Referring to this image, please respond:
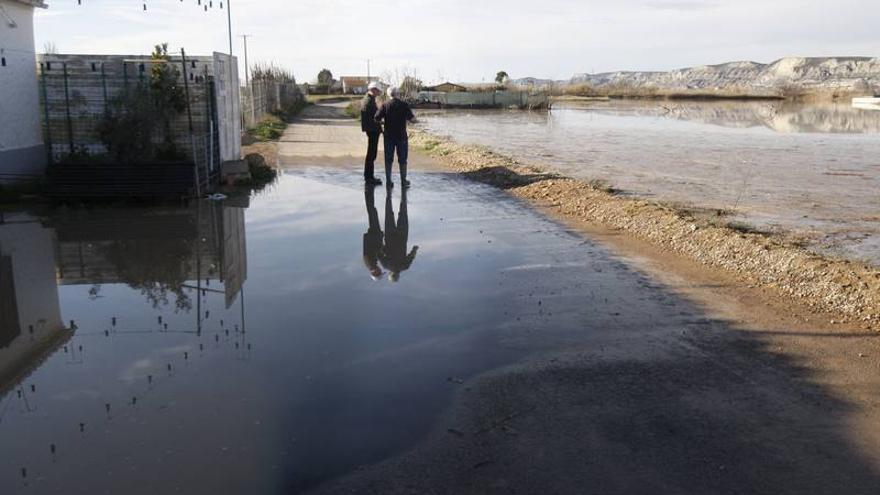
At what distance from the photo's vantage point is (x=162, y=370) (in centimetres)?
546

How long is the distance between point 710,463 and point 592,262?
479 centimetres

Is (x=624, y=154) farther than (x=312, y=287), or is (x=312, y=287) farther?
(x=624, y=154)

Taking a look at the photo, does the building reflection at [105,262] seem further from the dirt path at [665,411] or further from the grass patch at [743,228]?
the grass patch at [743,228]

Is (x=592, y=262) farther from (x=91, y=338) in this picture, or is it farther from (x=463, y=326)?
(x=91, y=338)

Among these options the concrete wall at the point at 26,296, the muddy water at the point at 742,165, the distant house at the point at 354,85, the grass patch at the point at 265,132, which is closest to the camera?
the concrete wall at the point at 26,296

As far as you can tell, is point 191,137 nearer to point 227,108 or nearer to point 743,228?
point 227,108

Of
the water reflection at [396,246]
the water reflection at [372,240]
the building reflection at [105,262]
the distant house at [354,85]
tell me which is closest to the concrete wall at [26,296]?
the building reflection at [105,262]

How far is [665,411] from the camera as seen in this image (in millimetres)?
4867

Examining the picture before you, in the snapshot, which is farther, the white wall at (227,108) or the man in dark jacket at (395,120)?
the white wall at (227,108)

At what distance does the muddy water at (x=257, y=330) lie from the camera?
4.28 m

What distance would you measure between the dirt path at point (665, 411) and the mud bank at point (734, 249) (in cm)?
43

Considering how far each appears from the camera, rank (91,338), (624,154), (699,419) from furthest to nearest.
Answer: (624,154)
(91,338)
(699,419)

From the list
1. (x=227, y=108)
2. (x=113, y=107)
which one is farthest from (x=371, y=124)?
(x=113, y=107)

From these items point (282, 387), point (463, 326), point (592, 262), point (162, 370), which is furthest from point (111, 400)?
point (592, 262)
